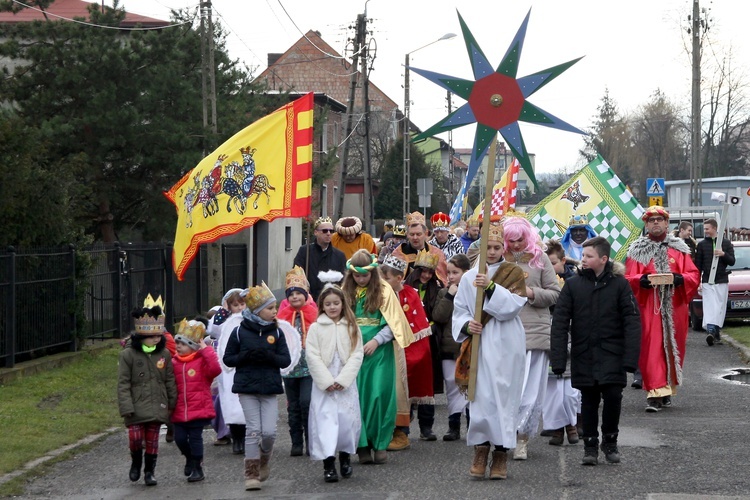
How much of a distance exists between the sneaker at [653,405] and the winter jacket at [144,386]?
519 centimetres

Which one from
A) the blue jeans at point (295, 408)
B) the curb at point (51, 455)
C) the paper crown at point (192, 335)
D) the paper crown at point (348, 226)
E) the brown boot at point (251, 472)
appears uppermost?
the paper crown at point (348, 226)

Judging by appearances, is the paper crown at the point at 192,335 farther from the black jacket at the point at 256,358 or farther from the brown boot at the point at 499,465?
the brown boot at the point at 499,465

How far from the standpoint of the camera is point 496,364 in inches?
329

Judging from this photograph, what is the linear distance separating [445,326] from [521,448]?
1676 millimetres

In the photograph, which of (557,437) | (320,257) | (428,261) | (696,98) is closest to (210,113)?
(696,98)

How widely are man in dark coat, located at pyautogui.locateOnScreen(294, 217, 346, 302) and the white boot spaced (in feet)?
14.0

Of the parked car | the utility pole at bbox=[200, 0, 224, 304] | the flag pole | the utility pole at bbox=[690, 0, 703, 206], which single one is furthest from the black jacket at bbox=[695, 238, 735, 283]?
the utility pole at bbox=[690, 0, 703, 206]

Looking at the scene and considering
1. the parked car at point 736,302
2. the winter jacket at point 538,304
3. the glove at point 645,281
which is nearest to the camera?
the winter jacket at point 538,304

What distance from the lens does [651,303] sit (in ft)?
40.0

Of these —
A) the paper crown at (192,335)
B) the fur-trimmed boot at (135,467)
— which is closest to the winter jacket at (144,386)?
the paper crown at (192,335)

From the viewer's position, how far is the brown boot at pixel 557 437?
32.5 feet

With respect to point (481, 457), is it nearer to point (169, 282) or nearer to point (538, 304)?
→ point (538, 304)

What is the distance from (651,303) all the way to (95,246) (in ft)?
30.1

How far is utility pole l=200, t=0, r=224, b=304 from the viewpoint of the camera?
2520cm
